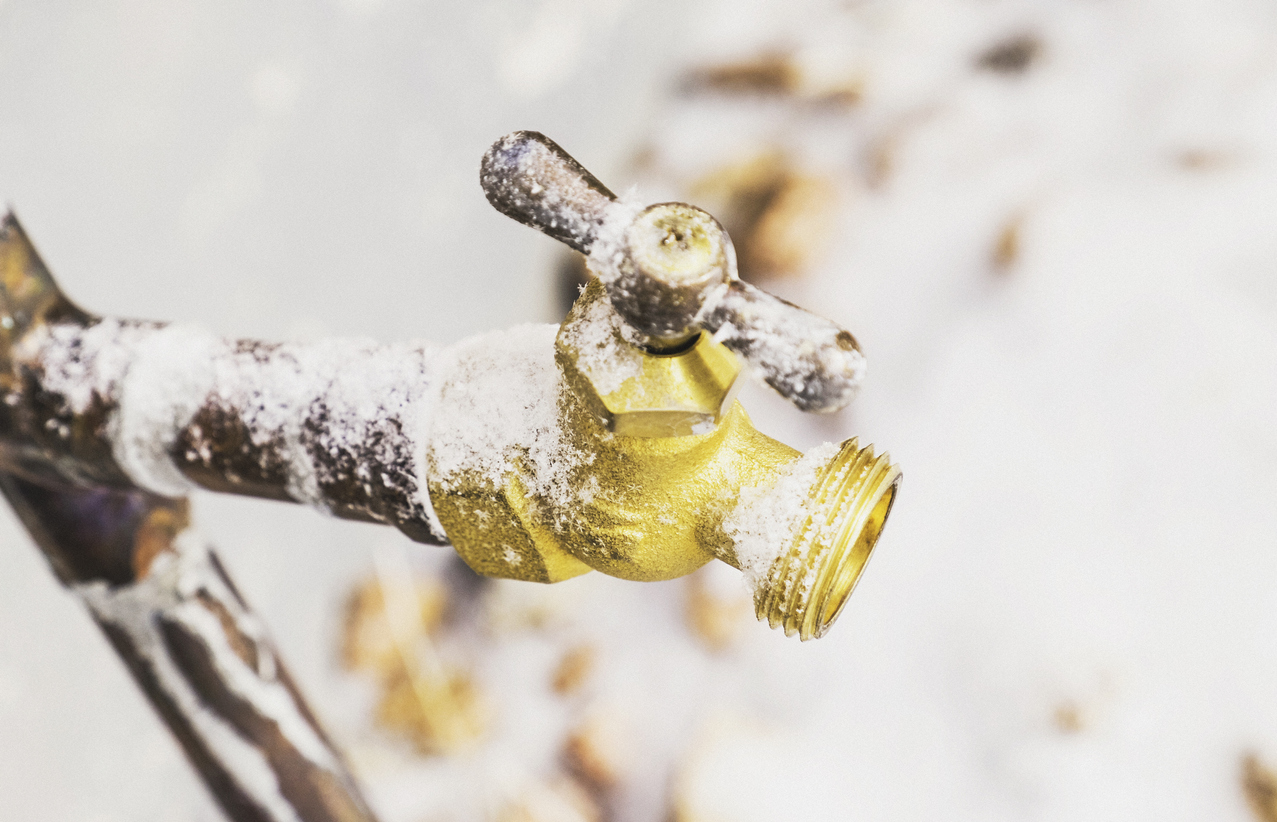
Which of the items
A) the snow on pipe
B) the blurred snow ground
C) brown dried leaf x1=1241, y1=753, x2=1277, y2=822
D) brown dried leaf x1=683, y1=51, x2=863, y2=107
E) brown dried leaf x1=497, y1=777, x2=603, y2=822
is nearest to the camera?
the snow on pipe

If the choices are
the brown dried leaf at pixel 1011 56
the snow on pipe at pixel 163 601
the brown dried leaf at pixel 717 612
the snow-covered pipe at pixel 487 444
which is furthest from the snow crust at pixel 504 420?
the brown dried leaf at pixel 1011 56

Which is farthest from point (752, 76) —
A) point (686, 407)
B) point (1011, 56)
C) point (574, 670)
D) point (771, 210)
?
point (686, 407)

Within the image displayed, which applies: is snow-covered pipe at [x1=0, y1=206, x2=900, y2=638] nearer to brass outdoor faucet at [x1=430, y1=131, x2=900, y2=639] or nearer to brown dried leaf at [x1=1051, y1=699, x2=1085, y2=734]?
brass outdoor faucet at [x1=430, y1=131, x2=900, y2=639]

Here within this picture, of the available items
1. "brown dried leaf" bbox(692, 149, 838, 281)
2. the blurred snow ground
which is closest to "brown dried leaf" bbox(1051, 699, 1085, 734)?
the blurred snow ground

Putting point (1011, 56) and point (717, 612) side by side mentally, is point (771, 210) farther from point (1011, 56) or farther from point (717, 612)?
point (717, 612)

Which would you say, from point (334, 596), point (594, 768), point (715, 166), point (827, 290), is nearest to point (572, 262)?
point (715, 166)

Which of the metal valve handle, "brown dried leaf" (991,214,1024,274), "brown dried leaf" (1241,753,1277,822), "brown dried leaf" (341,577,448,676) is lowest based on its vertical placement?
"brown dried leaf" (1241,753,1277,822)
